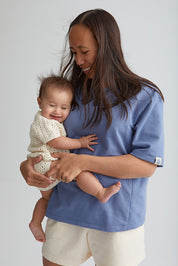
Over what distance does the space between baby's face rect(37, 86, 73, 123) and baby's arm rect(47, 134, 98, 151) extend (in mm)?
98

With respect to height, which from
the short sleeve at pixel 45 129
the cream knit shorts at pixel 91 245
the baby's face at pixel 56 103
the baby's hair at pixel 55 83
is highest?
the baby's hair at pixel 55 83

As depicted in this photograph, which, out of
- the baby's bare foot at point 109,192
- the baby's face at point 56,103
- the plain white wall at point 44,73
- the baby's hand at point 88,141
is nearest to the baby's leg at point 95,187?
the baby's bare foot at point 109,192

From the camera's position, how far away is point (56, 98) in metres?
1.43

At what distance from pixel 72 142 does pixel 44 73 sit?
0.99 m

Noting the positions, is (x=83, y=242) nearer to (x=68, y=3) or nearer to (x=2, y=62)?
(x=2, y=62)

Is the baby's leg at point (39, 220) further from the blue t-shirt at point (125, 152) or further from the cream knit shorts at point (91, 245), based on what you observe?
the blue t-shirt at point (125, 152)

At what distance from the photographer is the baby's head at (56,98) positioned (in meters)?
1.44

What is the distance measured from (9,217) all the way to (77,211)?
112 cm

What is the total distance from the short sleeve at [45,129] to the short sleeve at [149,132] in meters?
0.29

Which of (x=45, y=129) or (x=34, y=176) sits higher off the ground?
(x=45, y=129)

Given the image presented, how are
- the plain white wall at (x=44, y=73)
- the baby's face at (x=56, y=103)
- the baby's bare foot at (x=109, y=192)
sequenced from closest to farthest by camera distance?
1. the baby's bare foot at (x=109, y=192)
2. the baby's face at (x=56, y=103)
3. the plain white wall at (x=44, y=73)

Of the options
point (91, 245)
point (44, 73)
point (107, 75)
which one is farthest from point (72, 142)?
point (44, 73)

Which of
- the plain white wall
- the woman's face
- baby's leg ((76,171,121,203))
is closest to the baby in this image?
baby's leg ((76,171,121,203))

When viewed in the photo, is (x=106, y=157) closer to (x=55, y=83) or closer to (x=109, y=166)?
(x=109, y=166)
